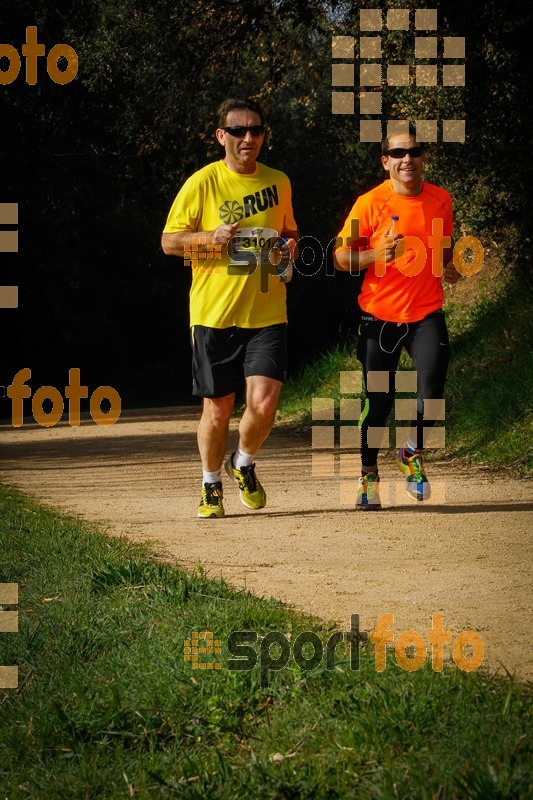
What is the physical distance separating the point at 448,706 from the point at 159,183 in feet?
74.9

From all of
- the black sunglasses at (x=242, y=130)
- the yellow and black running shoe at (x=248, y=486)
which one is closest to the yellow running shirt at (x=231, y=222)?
the black sunglasses at (x=242, y=130)

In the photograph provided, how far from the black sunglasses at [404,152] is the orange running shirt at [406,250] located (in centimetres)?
20

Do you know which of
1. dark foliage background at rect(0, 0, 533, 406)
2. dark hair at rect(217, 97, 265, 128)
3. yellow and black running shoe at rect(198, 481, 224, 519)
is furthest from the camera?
dark foliage background at rect(0, 0, 533, 406)

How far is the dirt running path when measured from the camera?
499cm

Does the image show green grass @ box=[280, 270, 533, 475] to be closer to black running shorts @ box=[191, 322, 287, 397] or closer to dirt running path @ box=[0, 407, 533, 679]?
Answer: dirt running path @ box=[0, 407, 533, 679]

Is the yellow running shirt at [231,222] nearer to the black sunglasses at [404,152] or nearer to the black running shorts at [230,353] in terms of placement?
the black running shorts at [230,353]

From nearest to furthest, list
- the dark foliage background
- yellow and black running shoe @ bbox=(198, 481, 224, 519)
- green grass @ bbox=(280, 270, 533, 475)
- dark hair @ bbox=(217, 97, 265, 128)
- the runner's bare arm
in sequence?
1. the runner's bare arm
2. dark hair @ bbox=(217, 97, 265, 128)
3. yellow and black running shoe @ bbox=(198, 481, 224, 519)
4. green grass @ bbox=(280, 270, 533, 475)
5. the dark foliage background

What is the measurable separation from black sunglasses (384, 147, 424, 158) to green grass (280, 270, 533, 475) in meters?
2.98

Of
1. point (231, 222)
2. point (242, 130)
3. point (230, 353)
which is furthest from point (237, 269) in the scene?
point (242, 130)

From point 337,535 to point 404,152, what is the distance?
2273mm

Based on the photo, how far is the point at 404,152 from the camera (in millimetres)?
7262

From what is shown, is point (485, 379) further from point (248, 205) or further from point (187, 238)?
point (187, 238)

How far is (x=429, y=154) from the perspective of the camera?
14055 millimetres

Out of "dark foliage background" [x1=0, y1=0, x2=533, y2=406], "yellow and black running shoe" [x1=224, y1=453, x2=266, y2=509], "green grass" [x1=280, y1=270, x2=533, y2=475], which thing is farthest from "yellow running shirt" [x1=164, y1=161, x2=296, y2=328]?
"dark foliage background" [x1=0, y1=0, x2=533, y2=406]
